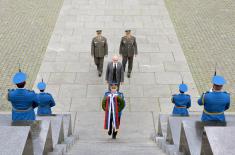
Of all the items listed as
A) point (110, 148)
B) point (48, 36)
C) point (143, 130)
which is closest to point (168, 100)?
point (143, 130)

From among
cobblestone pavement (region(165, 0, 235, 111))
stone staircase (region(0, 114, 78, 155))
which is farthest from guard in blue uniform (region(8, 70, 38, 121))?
cobblestone pavement (region(165, 0, 235, 111))

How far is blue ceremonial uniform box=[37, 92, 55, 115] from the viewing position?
916cm

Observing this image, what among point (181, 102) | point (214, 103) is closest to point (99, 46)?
point (181, 102)

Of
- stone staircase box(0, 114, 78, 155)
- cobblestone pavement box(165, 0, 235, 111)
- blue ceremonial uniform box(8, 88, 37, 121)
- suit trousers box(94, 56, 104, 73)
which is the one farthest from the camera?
cobblestone pavement box(165, 0, 235, 111)

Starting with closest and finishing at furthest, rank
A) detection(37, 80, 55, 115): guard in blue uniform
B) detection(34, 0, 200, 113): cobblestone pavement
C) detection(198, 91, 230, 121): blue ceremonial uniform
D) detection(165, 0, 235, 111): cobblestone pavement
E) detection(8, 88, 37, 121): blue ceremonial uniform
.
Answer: detection(198, 91, 230, 121): blue ceremonial uniform → detection(8, 88, 37, 121): blue ceremonial uniform → detection(37, 80, 55, 115): guard in blue uniform → detection(34, 0, 200, 113): cobblestone pavement → detection(165, 0, 235, 111): cobblestone pavement

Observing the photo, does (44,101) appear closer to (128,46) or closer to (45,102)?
(45,102)

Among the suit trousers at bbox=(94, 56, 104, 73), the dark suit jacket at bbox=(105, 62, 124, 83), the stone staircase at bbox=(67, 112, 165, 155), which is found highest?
the suit trousers at bbox=(94, 56, 104, 73)

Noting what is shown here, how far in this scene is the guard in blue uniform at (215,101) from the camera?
7.39m

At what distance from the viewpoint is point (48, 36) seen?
15.6m

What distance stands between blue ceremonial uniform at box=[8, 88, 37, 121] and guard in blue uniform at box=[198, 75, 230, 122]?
2.96 meters

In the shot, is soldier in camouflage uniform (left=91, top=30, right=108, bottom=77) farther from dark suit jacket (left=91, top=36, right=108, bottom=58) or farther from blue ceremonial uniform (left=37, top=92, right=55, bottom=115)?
blue ceremonial uniform (left=37, top=92, right=55, bottom=115)

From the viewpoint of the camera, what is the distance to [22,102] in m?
7.97

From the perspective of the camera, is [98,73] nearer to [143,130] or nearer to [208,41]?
[143,130]

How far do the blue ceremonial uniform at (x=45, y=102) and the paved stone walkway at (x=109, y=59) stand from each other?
1036 millimetres
